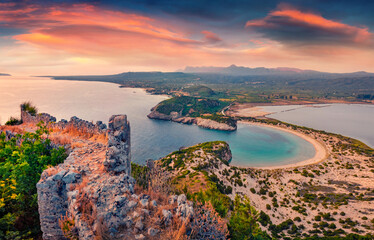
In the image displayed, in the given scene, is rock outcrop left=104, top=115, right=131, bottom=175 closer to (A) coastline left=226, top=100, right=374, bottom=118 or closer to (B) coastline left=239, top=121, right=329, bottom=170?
(B) coastline left=239, top=121, right=329, bottom=170

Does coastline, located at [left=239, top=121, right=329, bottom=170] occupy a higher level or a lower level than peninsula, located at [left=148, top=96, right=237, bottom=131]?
lower

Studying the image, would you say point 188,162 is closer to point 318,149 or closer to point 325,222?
point 325,222

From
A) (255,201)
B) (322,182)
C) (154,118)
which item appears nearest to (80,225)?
(255,201)

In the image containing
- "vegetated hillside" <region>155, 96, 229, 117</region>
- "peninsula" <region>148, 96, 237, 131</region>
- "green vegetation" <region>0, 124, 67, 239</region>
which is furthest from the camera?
"vegetated hillside" <region>155, 96, 229, 117</region>

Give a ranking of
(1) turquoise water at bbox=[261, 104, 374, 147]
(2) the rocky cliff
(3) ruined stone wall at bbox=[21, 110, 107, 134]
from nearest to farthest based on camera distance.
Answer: (2) the rocky cliff → (3) ruined stone wall at bbox=[21, 110, 107, 134] → (1) turquoise water at bbox=[261, 104, 374, 147]

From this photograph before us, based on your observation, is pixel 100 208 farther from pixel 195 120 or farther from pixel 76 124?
pixel 195 120

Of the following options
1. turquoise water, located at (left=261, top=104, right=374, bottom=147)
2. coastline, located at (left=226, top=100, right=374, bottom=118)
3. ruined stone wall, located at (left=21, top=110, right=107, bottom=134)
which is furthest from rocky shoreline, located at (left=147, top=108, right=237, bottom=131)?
ruined stone wall, located at (left=21, top=110, right=107, bottom=134)

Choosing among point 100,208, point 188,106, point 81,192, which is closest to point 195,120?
point 188,106
